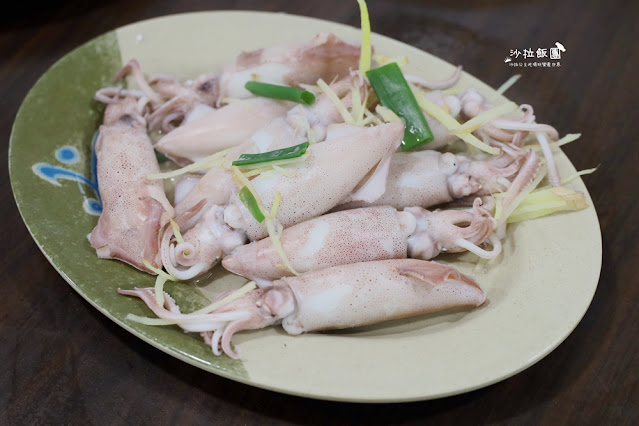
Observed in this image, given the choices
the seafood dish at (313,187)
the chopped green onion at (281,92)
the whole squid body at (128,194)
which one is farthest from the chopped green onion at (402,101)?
the whole squid body at (128,194)

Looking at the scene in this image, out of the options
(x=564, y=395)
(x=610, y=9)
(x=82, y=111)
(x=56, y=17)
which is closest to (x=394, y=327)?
(x=564, y=395)

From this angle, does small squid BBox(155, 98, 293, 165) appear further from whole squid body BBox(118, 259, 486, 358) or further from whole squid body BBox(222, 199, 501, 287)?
whole squid body BBox(118, 259, 486, 358)

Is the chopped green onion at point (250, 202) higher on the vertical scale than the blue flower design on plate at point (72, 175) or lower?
higher

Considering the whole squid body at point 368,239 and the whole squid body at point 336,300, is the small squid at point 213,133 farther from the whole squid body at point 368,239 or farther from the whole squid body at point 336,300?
the whole squid body at point 336,300

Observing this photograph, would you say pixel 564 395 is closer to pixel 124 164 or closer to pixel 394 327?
pixel 394 327

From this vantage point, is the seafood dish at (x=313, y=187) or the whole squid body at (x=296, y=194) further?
the whole squid body at (x=296, y=194)

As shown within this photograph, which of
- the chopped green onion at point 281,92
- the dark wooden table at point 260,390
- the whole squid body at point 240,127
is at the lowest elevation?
the dark wooden table at point 260,390
